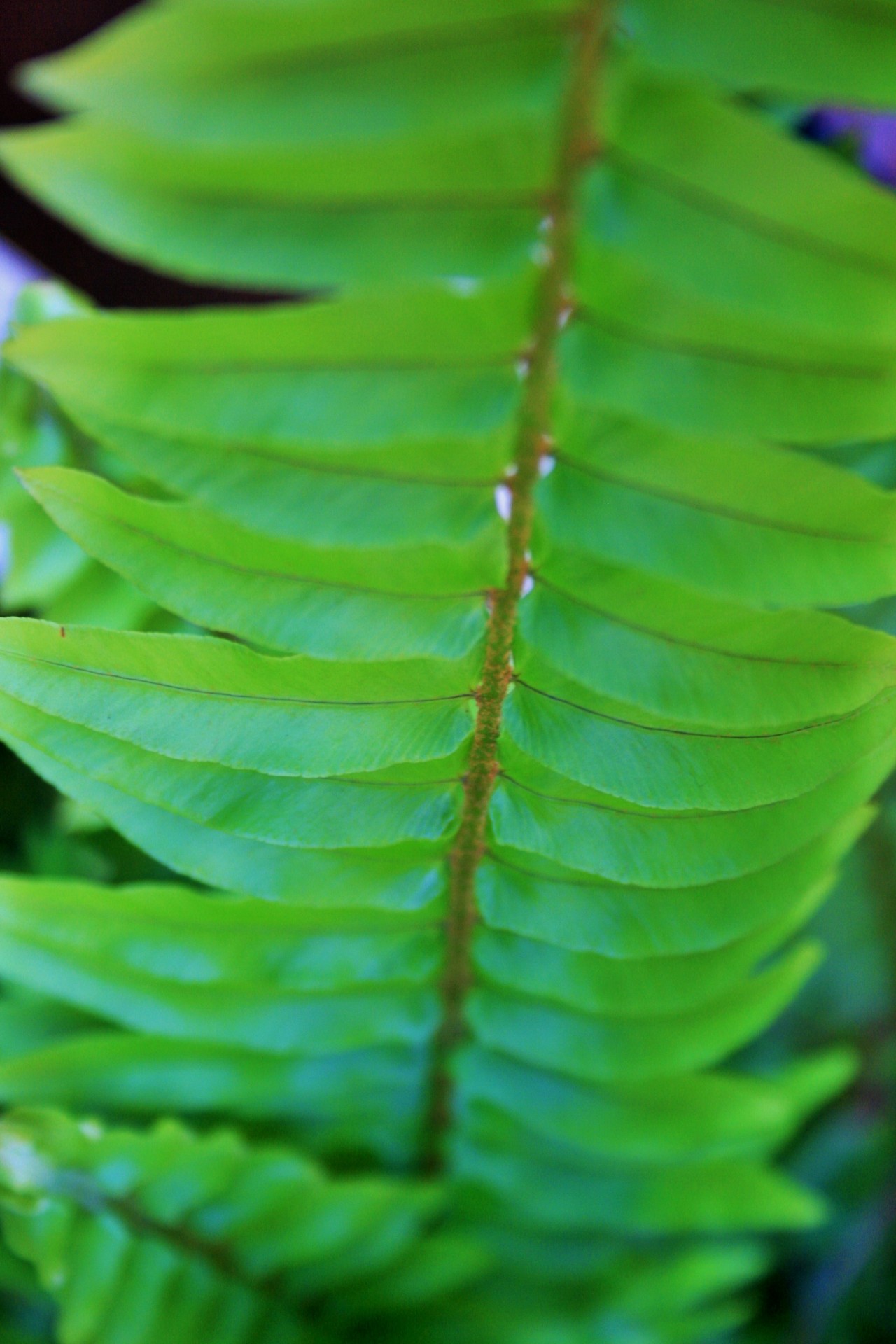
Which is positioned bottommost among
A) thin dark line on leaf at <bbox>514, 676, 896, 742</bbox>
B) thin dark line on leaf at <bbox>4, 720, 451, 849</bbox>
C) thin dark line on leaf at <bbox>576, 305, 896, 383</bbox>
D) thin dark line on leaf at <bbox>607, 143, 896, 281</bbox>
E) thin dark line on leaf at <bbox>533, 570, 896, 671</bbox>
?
thin dark line on leaf at <bbox>4, 720, 451, 849</bbox>

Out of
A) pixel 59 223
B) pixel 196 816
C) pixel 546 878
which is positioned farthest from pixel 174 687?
pixel 59 223

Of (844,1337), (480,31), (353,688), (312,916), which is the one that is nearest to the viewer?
(480,31)

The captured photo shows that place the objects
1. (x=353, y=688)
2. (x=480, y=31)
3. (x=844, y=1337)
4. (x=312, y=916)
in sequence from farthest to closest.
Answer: (x=844, y=1337) < (x=312, y=916) < (x=353, y=688) < (x=480, y=31)

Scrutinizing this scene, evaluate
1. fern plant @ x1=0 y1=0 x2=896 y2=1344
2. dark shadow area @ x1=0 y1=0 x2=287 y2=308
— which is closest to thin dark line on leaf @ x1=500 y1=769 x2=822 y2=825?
fern plant @ x1=0 y1=0 x2=896 y2=1344

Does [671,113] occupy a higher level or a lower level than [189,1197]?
higher

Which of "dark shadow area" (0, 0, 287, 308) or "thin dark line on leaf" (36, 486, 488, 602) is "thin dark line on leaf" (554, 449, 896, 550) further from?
"dark shadow area" (0, 0, 287, 308)

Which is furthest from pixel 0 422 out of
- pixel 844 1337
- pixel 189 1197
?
pixel 844 1337

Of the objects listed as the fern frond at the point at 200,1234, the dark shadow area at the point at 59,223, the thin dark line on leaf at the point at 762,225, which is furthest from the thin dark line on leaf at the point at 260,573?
the dark shadow area at the point at 59,223

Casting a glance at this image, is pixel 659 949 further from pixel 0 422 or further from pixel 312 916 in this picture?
pixel 0 422
